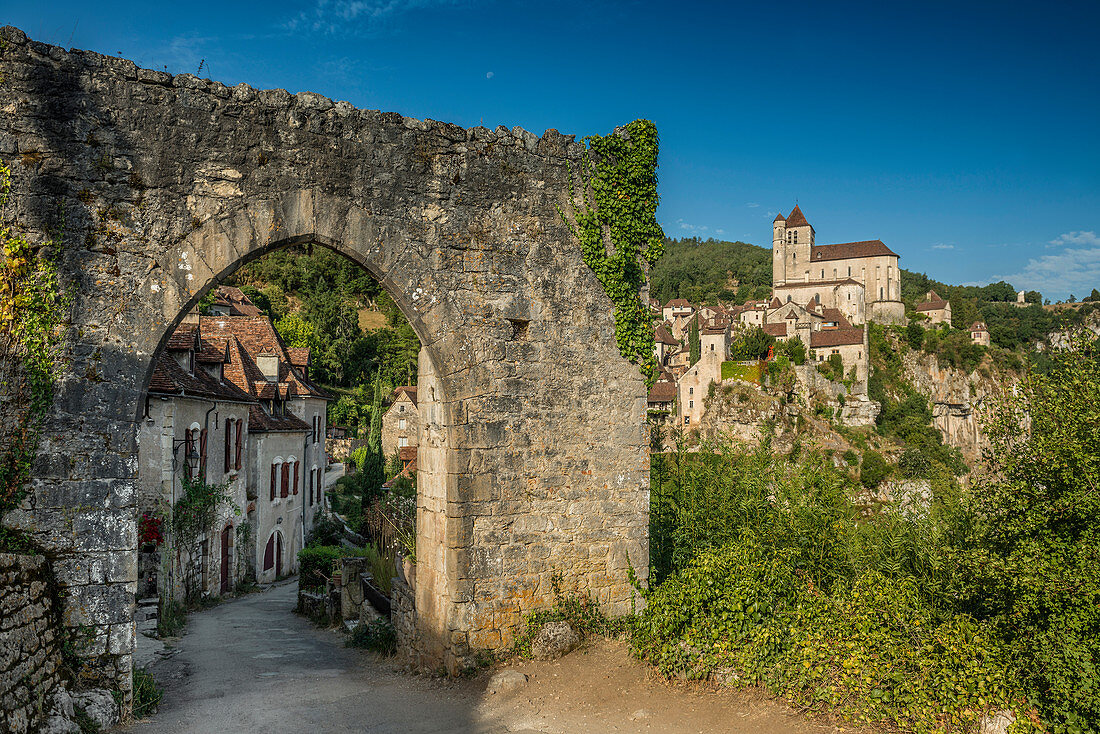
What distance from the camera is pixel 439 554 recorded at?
723cm

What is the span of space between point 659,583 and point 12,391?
6798 mm

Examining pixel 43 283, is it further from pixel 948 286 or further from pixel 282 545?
pixel 948 286

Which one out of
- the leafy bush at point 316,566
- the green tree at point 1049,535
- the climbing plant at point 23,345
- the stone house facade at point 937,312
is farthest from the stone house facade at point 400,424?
the stone house facade at point 937,312

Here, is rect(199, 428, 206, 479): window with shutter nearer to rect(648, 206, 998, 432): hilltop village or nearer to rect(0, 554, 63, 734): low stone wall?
rect(0, 554, 63, 734): low stone wall

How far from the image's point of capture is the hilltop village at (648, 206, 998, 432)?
6619 centimetres

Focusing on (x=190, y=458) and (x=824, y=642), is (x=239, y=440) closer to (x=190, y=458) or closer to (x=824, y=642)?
(x=190, y=458)

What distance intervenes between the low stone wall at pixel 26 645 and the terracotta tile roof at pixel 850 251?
319 ft

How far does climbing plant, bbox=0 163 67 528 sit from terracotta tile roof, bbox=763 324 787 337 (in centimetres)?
7147

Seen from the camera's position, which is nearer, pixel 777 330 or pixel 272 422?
pixel 272 422

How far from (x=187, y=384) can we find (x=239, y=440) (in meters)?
4.61

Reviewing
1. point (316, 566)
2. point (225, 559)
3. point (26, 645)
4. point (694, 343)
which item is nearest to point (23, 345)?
point (26, 645)

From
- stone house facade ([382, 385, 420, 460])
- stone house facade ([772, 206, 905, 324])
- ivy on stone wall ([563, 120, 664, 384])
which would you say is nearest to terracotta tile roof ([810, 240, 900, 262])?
stone house facade ([772, 206, 905, 324])

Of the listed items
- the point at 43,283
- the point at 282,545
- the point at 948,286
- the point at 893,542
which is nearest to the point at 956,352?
the point at 948,286

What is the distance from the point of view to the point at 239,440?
64.2 feet
